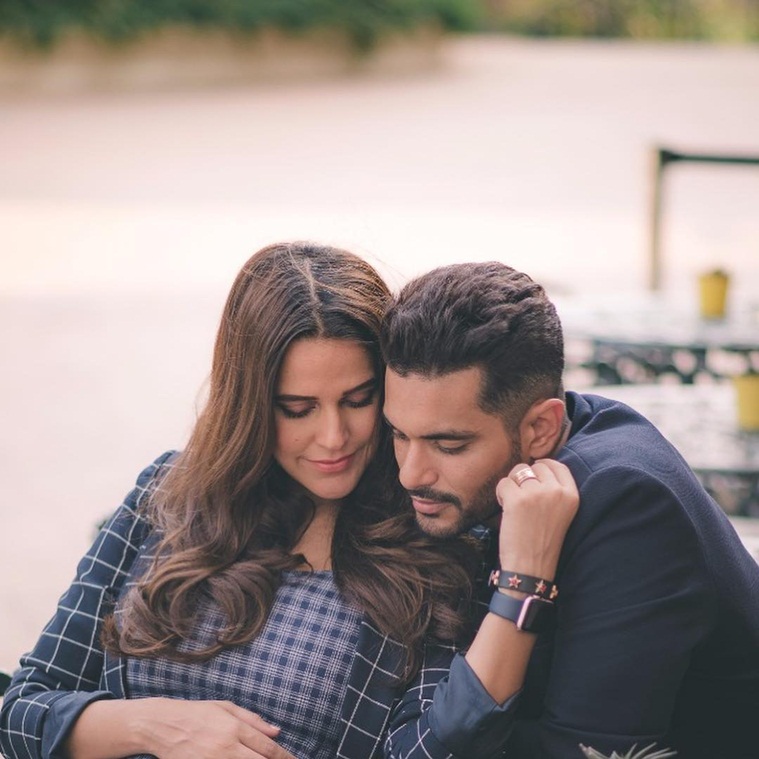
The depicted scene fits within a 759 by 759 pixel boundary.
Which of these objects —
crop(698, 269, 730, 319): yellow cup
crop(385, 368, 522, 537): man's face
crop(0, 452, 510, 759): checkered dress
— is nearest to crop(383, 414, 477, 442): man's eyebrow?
crop(385, 368, 522, 537): man's face

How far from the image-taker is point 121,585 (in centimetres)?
269

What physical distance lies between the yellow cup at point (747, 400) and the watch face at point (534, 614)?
231 cm

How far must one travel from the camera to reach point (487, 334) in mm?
2252

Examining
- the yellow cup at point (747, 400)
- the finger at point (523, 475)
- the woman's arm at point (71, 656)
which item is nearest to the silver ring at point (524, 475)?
the finger at point (523, 475)

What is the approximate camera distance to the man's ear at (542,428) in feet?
7.59

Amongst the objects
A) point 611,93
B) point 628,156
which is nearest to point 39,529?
point 628,156

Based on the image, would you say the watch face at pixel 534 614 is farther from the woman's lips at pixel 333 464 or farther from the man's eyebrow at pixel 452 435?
the woman's lips at pixel 333 464

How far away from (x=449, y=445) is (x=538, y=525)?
252 mm

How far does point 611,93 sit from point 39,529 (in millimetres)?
15304

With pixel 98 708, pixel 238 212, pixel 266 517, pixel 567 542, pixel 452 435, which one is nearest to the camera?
pixel 567 542

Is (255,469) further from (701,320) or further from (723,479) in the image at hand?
(701,320)

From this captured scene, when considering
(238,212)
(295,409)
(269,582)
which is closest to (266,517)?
(269,582)

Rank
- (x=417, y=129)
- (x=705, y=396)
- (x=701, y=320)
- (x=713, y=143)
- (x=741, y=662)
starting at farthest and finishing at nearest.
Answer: (x=417, y=129) → (x=713, y=143) → (x=701, y=320) → (x=705, y=396) → (x=741, y=662)

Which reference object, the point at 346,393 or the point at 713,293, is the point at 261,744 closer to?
the point at 346,393
